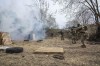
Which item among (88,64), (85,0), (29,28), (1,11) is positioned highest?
(85,0)

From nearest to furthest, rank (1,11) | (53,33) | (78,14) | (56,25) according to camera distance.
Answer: (1,11) → (78,14) → (53,33) → (56,25)

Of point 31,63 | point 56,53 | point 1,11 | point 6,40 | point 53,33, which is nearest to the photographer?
point 31,63

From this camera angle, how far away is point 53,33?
49656 millimetres

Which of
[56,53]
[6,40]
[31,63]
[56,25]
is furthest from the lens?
[56,25]

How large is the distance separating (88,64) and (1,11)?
54.2 ft

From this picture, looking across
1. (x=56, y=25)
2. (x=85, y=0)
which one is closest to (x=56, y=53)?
(x=85, y=0)

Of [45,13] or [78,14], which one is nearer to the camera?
[78,14]

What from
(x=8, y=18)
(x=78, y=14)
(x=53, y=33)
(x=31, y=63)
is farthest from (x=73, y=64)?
(x=53, y=33)

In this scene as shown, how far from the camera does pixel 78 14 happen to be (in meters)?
32.0

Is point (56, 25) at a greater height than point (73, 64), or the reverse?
point (56, 25)

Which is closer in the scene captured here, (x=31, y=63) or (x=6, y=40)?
(x=31, y=63)

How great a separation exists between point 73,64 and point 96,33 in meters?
23.7

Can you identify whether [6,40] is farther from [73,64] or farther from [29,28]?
[73,64]

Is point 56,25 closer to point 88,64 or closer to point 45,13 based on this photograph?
point 45,13
